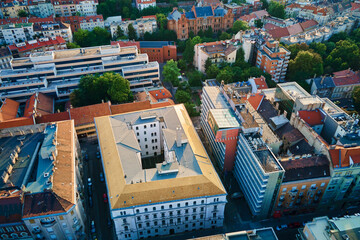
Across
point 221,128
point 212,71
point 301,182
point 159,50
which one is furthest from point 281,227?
point 159,50

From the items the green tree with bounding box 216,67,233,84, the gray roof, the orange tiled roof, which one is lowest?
the orange tiled roof

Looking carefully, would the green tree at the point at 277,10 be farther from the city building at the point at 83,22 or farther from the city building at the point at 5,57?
the city building at the point at 5,57

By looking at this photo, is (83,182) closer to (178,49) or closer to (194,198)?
(194,198)

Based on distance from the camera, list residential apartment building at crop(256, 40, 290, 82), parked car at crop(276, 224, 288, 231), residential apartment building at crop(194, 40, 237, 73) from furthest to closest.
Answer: residential apartment building at crop(194, 40, 237, 73) → residential apartment building at crop(256, 40, 290, 82) → parked car at crop(276, 224, 288, 231)

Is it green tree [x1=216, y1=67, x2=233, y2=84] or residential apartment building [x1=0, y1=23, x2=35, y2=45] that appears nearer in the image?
green tree [x1=216, y1=67, x2=233, y2=84]

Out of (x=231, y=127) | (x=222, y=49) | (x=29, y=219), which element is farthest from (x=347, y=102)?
(x=29, y=219)

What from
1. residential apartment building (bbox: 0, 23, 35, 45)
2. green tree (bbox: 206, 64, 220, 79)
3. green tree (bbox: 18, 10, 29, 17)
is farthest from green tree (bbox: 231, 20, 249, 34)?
green tree (bbox: 18, 10, 29, 17)

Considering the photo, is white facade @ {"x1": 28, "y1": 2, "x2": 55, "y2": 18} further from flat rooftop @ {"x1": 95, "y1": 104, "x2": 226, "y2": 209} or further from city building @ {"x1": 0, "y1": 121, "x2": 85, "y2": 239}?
flat rooftop @ {"x1": 95, "y1": 104, "x2": 226, "y2": 209}

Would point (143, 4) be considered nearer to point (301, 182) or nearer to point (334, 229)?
point (301, 182)
